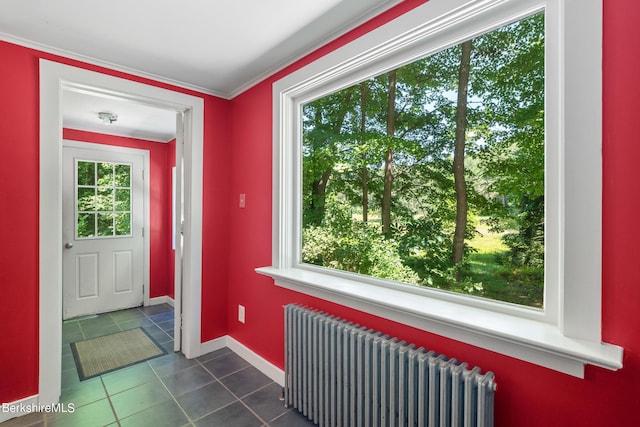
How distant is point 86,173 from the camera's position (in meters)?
3.54

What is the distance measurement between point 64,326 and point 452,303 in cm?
388

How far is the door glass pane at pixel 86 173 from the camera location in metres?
3.50

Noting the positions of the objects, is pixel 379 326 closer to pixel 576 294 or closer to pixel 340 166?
pixel 576 294

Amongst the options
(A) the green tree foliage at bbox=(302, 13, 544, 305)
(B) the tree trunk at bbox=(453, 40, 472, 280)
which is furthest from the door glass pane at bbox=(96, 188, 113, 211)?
(B) the tree trunk at bbox=(453, 40, 472, 280)

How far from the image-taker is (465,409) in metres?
1.12

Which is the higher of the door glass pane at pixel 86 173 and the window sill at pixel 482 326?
the door glass pane at pixel 86 173

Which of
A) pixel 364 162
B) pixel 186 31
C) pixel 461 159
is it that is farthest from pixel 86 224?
pixel 461 159

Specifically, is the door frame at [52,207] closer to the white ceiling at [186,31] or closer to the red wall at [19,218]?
the red wall at [19,218]

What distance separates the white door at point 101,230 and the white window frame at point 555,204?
11.1ft

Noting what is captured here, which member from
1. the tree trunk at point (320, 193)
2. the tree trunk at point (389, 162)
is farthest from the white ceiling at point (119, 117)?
the tree trunk at point (389, 162)

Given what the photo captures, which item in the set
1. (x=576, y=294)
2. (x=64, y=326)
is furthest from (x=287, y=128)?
(x=64, y=326)

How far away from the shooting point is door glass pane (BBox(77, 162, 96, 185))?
11.5 feet

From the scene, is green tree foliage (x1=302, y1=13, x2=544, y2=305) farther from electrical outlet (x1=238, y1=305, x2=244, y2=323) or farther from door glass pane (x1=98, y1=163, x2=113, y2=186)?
door glass pane (x1=98, y1=163, x2=113, y2=186)

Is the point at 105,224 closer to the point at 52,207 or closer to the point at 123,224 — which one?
the point at 123,224
